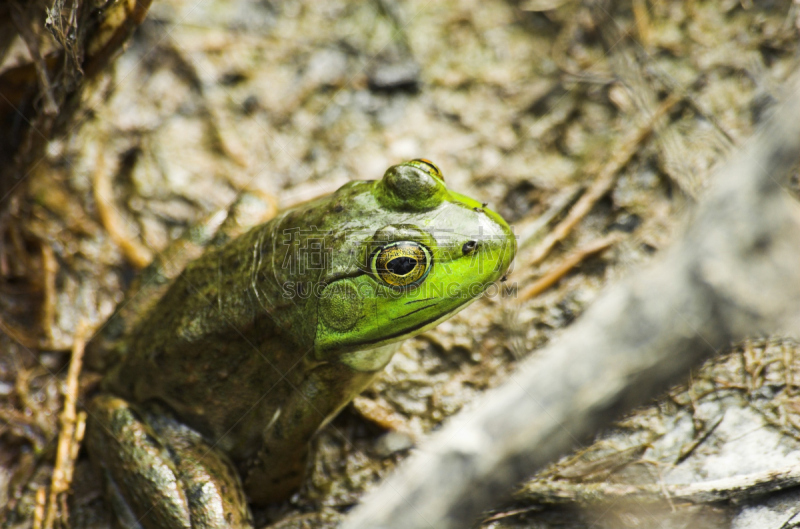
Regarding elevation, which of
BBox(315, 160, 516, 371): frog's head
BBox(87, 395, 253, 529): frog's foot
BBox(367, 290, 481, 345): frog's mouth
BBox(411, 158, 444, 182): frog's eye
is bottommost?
BBox(87, 395, 253, 529): frog's foot

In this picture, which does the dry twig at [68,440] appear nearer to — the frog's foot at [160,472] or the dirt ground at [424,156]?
the dirt ground at [424,156]

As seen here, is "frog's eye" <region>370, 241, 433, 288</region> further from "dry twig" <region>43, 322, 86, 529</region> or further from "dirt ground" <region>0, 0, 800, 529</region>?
"dry twig" <region>43, 322, 86, 529</region>

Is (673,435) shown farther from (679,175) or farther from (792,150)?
(679,175)

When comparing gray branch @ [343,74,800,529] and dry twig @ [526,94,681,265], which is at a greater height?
dry twig @ [526,94,681,265]

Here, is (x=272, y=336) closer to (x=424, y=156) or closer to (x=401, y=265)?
(x=401, y=265)

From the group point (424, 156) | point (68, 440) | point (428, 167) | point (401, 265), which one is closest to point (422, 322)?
point (401, 265)

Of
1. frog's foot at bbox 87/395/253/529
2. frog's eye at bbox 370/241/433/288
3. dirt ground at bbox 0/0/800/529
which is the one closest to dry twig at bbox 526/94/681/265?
dirt ground at bbox 0/0/800/529

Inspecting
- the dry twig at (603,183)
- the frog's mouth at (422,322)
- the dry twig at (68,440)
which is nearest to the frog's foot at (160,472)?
the dry twig at (68,440)
